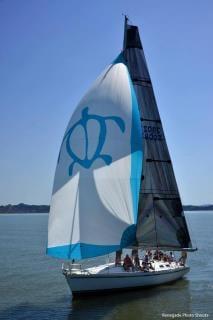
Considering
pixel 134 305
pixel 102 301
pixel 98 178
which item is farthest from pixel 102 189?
pixel 134 305

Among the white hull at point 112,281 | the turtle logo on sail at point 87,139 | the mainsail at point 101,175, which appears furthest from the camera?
the turtle logo on sail at point 87,139

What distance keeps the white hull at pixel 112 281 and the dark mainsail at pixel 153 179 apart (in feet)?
7.21

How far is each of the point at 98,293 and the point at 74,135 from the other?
729cm

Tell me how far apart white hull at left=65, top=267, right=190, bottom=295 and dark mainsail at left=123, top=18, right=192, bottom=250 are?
2.20m

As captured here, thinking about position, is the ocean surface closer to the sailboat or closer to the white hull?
the white hull

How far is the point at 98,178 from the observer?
2180 cm

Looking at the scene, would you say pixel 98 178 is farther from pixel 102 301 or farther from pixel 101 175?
pixel 102 301

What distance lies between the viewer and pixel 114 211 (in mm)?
21500

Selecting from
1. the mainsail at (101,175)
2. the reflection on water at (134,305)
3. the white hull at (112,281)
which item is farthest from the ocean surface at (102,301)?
the mainsail at (101,175)

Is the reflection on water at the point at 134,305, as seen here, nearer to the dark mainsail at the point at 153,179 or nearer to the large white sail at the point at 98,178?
the large white sail at the point at 98,178

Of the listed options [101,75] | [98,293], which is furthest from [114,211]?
[101,75]

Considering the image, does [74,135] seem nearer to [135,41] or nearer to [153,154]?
[153,154]

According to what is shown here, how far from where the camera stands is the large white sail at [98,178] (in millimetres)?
21266

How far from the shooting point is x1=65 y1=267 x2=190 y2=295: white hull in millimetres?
21172
